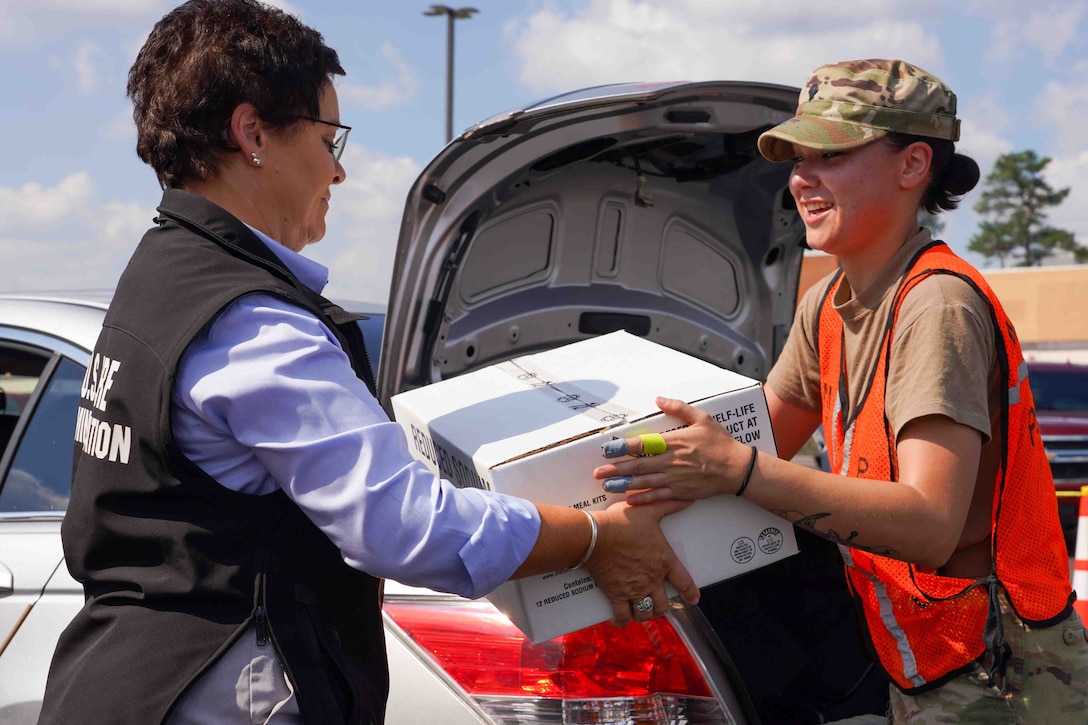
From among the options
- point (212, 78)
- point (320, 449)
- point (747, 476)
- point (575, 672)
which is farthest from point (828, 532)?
point (212, 78)

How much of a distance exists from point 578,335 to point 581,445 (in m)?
1.39

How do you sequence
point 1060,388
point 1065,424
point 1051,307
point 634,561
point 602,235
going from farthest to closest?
point 1051,307
point 1060,388
point 1065,424
point 602,235
point 634,561

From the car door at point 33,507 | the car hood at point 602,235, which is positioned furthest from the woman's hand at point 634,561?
the car door at point 33,507

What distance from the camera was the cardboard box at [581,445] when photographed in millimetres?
1731

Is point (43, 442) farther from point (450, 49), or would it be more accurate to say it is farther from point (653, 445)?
point (450, 49)

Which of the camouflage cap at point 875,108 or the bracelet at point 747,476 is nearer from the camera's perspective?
the bracelet at point 747,476

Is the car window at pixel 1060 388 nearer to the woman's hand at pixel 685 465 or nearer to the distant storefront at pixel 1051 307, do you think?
the woman's hand at pixel 685 465

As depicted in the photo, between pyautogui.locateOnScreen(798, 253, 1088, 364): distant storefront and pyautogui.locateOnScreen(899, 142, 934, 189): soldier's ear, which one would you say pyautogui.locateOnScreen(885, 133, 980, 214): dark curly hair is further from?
pyautogui.locateOnScreen(798, 253, 1088, 364): distant storefront

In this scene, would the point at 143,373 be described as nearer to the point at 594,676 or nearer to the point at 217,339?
the point at 217,339

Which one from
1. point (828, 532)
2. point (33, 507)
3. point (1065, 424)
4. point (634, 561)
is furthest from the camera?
point (1065, 424)

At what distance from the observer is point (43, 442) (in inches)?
110

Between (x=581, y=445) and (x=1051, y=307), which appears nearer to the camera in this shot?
(x=581, y=445)

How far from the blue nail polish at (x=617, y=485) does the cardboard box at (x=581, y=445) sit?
0.03 metres

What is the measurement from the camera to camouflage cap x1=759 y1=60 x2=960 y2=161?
6.56ft
